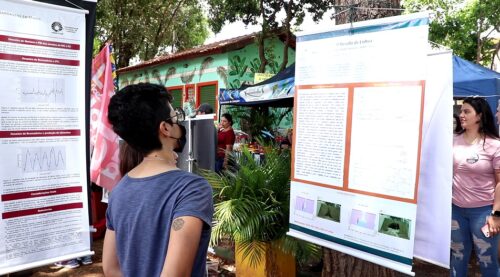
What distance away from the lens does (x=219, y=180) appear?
3750mm

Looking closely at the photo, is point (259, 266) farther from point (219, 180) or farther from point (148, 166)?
point (148, 166)

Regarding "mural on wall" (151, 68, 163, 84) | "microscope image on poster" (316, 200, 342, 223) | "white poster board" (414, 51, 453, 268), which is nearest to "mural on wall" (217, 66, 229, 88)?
"mural on wall" (151, 68, 163, 84)

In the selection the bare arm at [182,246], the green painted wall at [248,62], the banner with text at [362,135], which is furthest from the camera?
the green painted wall at [248,62]

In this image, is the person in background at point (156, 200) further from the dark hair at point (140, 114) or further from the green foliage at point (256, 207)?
the green foliage at point (256, 207)

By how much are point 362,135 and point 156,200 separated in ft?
4.17

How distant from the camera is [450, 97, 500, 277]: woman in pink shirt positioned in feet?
10.4

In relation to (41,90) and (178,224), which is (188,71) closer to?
(41,90)

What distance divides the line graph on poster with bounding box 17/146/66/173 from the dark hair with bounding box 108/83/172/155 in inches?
48.6

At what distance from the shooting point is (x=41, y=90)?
2.45 meters

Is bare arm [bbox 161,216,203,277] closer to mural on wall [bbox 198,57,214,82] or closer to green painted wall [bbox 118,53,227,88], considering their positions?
green painted wall [bbox 118,53,227,88]

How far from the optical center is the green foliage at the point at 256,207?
135 inches

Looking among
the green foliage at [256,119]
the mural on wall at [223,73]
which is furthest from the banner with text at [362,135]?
the mural on wall at [223,73]

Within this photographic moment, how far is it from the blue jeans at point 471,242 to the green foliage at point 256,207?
3.74 feet

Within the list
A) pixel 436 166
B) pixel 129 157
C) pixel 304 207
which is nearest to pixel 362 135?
pixel 436 166
